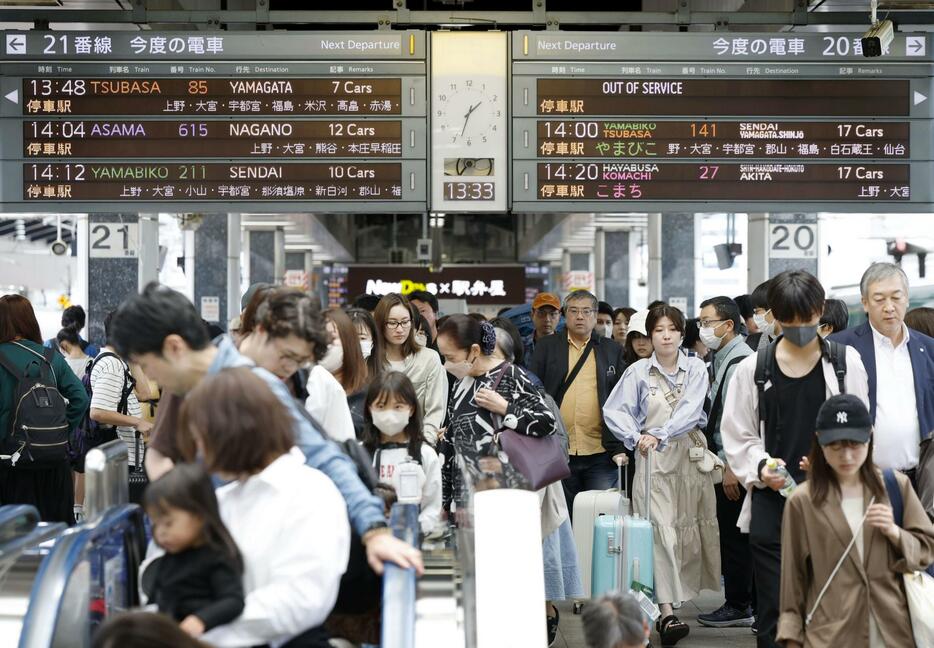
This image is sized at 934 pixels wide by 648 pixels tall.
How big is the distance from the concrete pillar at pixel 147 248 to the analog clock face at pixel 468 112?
468cm

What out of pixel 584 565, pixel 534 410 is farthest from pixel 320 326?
pixel 584 565

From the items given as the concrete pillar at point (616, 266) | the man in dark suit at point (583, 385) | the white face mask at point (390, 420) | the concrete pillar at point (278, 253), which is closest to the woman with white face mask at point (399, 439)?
the white face mask at point (390, 420)

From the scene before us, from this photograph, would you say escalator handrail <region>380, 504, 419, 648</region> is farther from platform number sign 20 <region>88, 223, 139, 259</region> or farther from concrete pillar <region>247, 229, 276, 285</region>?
concrete pillar <region>247, 229, 276, 285</region>

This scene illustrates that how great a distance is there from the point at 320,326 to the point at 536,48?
4.03m

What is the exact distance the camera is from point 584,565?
763 centimetres

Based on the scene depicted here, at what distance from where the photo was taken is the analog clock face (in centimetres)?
737

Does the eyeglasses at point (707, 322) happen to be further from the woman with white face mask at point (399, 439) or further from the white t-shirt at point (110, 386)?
the white t-shirt at point (110, 386)

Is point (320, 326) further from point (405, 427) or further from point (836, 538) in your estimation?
point (836, 538)

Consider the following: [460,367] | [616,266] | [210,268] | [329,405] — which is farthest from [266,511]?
[616,266]

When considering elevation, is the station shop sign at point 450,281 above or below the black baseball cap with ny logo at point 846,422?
above

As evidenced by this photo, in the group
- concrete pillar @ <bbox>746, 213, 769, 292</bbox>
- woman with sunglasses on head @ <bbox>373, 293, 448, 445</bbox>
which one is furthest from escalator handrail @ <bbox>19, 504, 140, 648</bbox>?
concrete pillar @ <bbox>746, 213, 769, 292</bbox>

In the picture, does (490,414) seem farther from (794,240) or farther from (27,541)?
(794,240)

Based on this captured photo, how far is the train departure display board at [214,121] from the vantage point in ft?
24.1

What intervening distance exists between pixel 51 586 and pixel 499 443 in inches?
109
